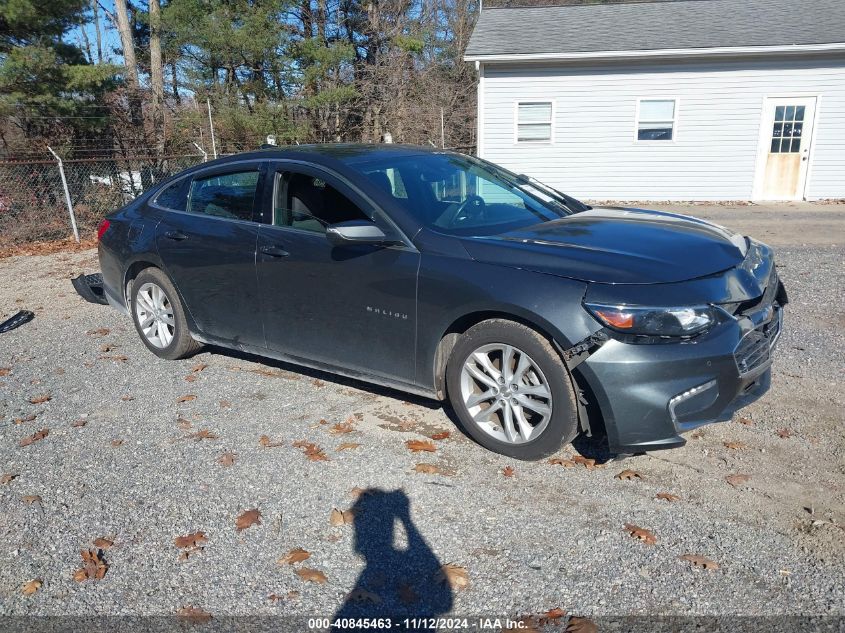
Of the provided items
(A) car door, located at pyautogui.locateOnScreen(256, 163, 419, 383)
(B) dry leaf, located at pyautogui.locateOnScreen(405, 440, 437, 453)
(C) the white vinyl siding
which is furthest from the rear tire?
(C) the white vinyl siding

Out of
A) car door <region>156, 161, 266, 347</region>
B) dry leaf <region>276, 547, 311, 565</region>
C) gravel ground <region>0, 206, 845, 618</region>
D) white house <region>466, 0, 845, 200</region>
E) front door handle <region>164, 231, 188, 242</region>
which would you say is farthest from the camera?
white house <region>466, 0, 845, 200</region>

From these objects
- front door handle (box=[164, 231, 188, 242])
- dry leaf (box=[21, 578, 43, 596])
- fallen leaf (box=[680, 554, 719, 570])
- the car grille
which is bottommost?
dry leaf (box=[21, 578, 43, 596])

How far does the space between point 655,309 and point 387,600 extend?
179 centimetres

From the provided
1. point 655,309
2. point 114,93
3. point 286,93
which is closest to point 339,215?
point 655,309

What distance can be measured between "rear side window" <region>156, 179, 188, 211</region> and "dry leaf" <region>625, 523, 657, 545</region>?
12.8 feet

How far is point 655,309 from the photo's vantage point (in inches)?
124

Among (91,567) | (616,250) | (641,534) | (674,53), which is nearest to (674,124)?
(674,53)

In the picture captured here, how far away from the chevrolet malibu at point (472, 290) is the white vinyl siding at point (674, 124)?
11495 mm

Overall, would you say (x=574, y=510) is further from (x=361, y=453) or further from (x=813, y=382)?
(x=813, y=382)

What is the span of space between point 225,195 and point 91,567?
2775mm

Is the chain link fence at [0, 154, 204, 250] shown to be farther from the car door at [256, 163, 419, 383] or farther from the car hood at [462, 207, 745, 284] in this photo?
the car hood at [462, 207, 745, 284]

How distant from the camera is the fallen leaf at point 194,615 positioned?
2.56 meters

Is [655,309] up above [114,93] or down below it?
below

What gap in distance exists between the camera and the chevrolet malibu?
3.19 metres
